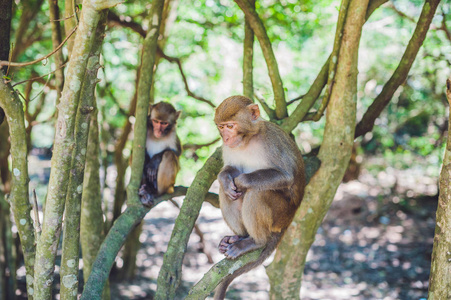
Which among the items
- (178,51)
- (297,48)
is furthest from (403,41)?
(178,51)

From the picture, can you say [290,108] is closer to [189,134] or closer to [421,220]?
[189,134]

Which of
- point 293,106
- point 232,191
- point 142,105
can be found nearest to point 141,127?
point 142,105

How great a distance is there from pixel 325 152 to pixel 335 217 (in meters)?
6.95

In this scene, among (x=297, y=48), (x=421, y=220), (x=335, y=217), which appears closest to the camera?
(x=297, y=48)

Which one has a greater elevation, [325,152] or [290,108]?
[290,108]

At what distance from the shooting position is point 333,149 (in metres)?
4.44

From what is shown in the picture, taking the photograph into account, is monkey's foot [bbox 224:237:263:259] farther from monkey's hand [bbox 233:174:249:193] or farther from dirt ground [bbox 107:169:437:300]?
dirt ground [bbox 107:169:437:300]

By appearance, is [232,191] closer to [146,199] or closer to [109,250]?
[109,250]

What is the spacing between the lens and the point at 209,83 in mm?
8586

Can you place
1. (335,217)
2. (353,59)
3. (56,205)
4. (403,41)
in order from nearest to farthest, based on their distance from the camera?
(56,205), (353,59), (403,41), (335,217)

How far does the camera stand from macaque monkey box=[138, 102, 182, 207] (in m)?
5.77

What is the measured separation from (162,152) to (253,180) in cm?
254

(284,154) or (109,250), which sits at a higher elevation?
(284,154)

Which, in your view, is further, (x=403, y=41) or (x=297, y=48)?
(x=403, y=41)
